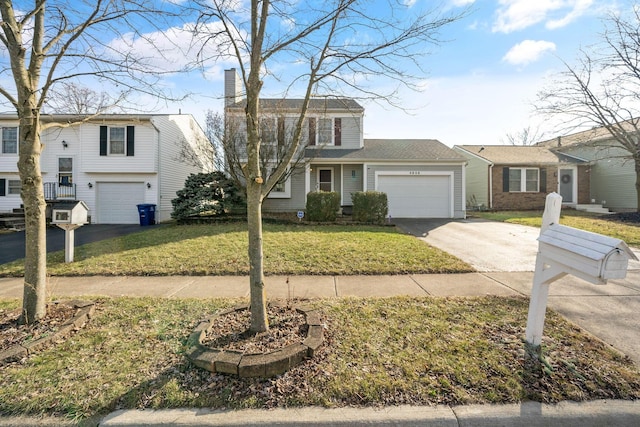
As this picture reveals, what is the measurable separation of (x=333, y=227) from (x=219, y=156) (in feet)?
20.4

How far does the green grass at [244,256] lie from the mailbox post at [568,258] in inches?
117

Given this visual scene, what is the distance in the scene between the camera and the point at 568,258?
2.40 meters

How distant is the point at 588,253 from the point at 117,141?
1784 centimetres

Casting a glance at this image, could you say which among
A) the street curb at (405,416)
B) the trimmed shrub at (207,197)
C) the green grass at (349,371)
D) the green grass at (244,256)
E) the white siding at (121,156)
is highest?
the white siding at (121,156)

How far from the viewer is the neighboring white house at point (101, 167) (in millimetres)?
14430

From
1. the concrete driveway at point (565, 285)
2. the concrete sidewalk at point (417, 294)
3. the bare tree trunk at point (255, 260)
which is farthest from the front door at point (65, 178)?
the concrete driveway at point (565, 285)

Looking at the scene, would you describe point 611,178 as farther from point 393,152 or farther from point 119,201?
point 119,201

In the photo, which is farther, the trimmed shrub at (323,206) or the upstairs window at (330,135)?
the upstairs window at (330,135)

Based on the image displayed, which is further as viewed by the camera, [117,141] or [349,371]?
[117,141]

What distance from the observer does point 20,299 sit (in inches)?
172

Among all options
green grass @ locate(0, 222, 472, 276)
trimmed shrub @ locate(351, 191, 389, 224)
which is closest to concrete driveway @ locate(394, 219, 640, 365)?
green grass @ locate(0, 222, 472, 276)

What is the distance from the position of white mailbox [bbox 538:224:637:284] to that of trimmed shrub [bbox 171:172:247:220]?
452 inches

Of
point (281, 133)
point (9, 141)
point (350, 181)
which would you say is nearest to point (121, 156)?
point (9, 141)

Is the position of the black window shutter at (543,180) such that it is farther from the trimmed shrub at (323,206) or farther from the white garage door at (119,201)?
the white garage door at (119,201)
